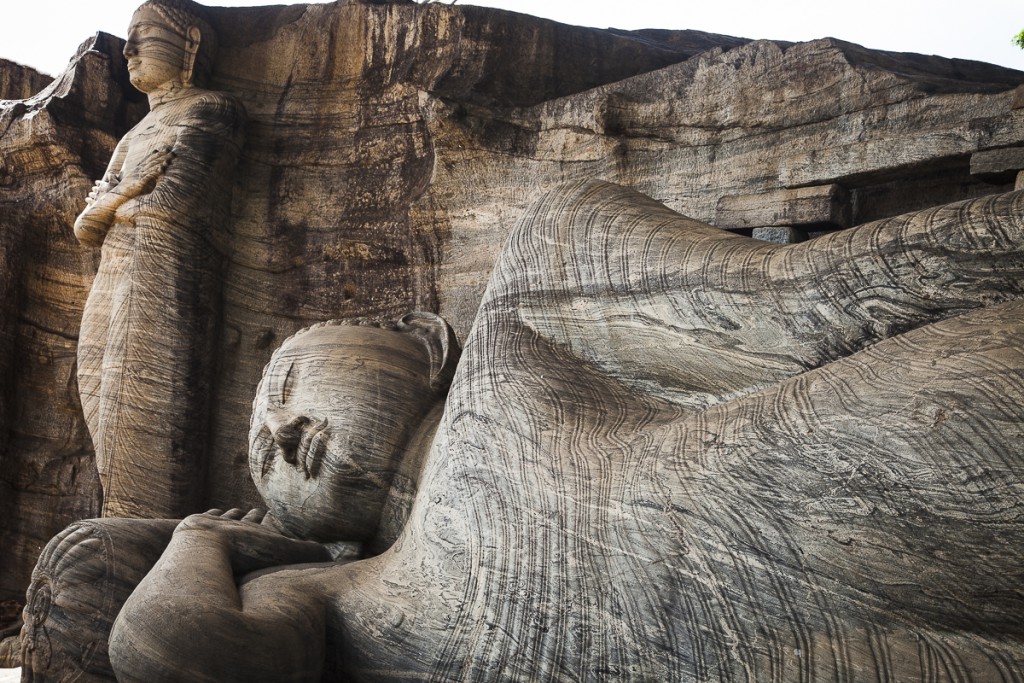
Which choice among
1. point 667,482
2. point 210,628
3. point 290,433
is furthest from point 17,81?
point 667,482

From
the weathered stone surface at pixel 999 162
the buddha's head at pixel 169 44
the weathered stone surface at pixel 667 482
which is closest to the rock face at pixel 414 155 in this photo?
the weathered stone surface at pixel 999 162

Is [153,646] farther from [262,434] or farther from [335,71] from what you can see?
[335,71]

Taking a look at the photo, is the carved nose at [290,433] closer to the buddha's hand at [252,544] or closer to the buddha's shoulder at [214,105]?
the buddha's hand at [252,544]

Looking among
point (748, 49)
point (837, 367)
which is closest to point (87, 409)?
point (748, 49)

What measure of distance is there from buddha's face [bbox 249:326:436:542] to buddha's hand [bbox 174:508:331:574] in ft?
0.19

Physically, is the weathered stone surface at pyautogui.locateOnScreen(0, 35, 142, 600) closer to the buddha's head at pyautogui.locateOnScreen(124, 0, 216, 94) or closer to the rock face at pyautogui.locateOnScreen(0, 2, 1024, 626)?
the rock face at pyautogui.locateOnScreen(0, 2, 1024, 626)

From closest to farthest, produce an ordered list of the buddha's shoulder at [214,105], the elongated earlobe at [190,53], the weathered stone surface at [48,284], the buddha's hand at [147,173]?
the buddha's hand at [147,173], the buddha's shoulder at [214,105], the elongated earlobe at [190,53], the weathered stone surface at [48,284]

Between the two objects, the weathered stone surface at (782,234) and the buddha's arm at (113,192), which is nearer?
the weathered stone surface at (782,234)

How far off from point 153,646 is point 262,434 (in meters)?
0.87

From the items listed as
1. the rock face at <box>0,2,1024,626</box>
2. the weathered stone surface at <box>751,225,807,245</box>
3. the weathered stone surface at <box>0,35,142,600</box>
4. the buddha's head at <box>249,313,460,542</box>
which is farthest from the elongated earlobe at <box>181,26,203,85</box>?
the weathered stone surface at <box>751,225,807,245</box>

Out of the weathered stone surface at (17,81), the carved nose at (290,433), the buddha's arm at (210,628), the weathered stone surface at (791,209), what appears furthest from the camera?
the weathered stone surface at (17,81)

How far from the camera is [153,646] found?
2195mm

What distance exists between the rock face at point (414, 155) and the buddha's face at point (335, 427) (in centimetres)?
144

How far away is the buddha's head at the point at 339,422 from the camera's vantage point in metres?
2.83
